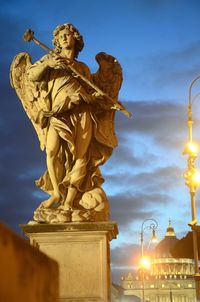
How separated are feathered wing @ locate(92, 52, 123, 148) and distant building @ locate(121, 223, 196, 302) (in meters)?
108

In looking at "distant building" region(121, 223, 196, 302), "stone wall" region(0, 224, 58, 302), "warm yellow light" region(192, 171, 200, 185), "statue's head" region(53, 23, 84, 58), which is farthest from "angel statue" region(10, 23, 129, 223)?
"distant building" region(121, 223, 196, 302)

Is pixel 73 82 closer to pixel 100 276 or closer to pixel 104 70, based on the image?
pixel 104 70

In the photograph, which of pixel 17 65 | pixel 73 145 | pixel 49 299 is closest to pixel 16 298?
pixel 49 299

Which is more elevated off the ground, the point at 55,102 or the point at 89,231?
the point at 55,102

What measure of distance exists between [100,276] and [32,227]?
1129 millimetres

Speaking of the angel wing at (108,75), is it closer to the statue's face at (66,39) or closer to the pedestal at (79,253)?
the statue's face at (66,39)

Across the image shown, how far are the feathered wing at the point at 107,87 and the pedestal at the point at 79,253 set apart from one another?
1435 mm

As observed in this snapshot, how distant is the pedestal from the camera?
7211mm

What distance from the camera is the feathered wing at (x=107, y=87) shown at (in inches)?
325

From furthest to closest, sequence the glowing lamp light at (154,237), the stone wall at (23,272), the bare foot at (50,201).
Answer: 1. the glowing lamp light at (154,237)
2. the bare foot at (50,201)
3. the stone wall at (23,272)

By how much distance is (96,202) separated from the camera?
25.5 feet

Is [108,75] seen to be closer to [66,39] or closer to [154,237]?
[66,39]

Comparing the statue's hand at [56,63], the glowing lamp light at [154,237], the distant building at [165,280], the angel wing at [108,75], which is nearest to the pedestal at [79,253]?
the angel wing at [108,75]

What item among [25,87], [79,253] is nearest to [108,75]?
[25,87]
